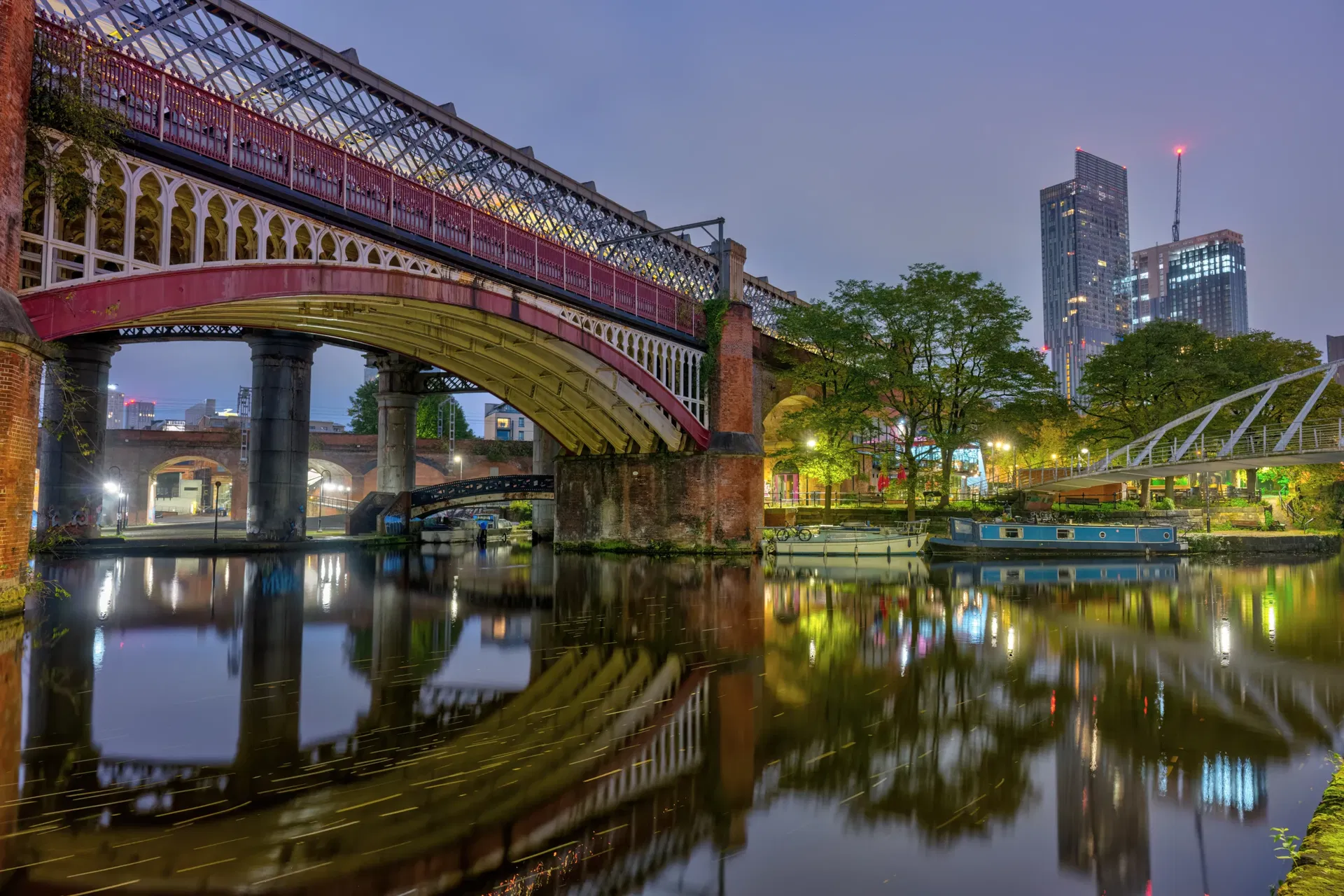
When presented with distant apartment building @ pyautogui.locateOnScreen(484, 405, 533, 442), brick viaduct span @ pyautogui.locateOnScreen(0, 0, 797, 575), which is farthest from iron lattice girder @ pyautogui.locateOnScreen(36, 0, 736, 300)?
distant apartment building @ pyautogui.locateOnScreen(484, 405, 533, 442)

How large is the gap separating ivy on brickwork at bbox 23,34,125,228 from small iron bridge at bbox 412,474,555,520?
28.9 m

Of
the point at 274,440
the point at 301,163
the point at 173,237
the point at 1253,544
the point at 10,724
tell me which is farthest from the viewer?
the point at 1253,544

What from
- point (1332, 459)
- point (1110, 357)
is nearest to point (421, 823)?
point (1332, 459)

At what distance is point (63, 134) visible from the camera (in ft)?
40.2

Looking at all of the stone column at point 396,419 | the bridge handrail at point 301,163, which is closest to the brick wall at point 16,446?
the bridge handrail at point 301,163

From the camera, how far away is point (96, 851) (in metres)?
5.11

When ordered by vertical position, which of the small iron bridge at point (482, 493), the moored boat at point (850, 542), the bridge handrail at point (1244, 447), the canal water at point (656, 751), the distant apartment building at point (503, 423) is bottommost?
the canal water at point (656, 751)

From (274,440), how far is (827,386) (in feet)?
85.4

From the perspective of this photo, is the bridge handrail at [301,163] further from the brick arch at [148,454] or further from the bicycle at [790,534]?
the brick arch at [148,454]

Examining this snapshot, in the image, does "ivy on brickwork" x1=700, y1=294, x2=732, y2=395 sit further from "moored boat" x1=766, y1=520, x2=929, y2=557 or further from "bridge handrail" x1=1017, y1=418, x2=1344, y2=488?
"bridge handrail" x1=1017, y1=418, x2=1344, y2=488

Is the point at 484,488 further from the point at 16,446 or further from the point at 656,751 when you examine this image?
the point at 656,751

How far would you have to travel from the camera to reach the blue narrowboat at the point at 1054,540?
33.0 metres

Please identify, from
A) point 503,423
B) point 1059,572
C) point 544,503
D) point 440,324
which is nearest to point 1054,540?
point 1059,572

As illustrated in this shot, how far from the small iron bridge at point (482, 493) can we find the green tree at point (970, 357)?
A: 19.9 metres
